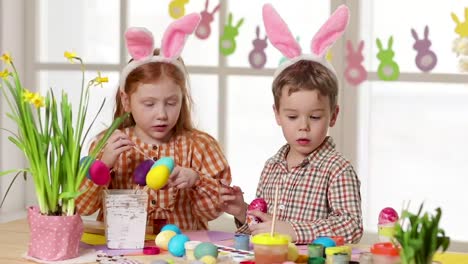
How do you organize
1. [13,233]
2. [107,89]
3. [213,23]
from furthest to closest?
[107,89] < [213,23] < [13,233]

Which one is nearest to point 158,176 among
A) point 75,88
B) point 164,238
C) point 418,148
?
point 164,238

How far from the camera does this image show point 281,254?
206cm

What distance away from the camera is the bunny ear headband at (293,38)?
245cm

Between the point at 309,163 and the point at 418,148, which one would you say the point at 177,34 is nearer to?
the point at 309,163

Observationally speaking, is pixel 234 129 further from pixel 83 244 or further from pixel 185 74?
pixel 83 244

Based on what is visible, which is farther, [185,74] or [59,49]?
[59,49]

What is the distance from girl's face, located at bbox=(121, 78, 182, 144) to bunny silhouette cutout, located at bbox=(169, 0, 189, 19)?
148 cm

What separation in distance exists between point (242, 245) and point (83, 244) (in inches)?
16.4

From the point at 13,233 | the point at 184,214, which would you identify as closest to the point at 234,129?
the point at 184,214

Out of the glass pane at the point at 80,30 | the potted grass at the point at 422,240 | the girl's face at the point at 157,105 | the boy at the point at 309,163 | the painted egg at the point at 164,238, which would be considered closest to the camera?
the potted grass at the point at 422,240

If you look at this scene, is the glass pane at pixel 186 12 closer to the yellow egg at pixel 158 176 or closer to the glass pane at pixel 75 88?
the glass pane at pixel 75 88

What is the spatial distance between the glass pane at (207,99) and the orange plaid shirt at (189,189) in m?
1.26

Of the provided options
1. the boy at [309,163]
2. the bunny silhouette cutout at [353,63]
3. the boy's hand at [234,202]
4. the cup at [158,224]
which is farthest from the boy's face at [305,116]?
the bunny silhouette cutout at [353,63]

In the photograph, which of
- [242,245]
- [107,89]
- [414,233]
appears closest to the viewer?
[414,233]
